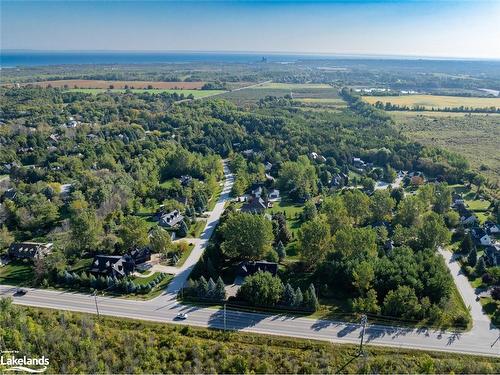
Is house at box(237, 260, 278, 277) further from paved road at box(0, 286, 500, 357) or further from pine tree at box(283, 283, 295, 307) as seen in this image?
paved road at box(0, 286, 500, 357)

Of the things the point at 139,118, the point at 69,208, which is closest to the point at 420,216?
the point at 69,208

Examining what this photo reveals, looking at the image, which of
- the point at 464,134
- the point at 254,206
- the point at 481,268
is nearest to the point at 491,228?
the point at 481,268

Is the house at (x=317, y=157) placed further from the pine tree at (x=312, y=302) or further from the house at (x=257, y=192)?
the pine tree at (x=312, y=302)

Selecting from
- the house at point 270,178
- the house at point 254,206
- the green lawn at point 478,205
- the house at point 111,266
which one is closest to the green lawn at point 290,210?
the house at point 254,206

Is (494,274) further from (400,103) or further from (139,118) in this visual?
(400,103)

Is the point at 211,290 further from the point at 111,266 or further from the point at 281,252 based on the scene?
the point at 111,266
